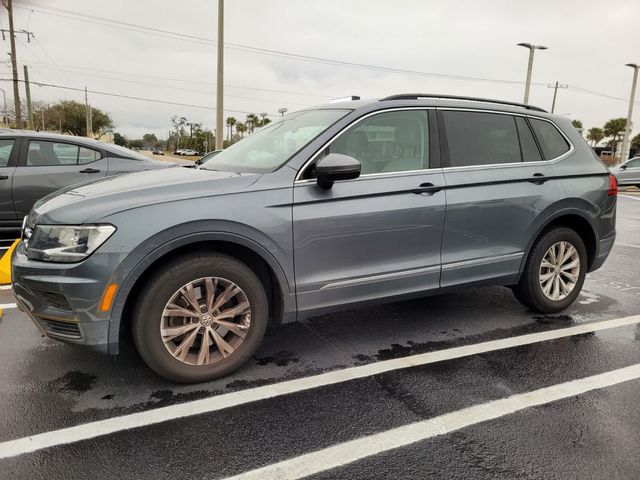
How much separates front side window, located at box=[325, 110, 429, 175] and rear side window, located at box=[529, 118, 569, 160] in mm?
1250

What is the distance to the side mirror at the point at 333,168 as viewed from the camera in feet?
9.78

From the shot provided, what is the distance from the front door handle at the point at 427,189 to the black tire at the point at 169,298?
1.32 m

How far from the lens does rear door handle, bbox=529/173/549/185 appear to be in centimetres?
403

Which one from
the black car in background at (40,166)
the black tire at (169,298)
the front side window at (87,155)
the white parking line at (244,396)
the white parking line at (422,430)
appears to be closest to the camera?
the white parking line at (422,430)

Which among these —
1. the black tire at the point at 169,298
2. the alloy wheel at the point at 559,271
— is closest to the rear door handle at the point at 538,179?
the alloy wheel at the point at 559,271

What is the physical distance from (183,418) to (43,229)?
1329 mm

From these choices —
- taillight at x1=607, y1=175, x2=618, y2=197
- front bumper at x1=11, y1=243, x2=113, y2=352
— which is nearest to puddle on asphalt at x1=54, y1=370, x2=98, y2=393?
front bumper at x1=11, y1=243, x2=113, y2=352

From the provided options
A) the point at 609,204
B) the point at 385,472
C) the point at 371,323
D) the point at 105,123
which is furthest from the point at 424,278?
the point at 105,123

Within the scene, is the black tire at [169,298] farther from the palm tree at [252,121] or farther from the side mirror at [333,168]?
the palm tree at [252,121]

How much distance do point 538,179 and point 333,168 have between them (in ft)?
6.77

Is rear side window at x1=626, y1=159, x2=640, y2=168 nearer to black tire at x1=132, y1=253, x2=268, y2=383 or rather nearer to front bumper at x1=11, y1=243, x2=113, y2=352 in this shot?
black tire at x1=132, y1=253, x2=268, y2=383

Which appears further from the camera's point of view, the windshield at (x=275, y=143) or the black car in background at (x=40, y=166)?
the black car in background at (x=40, y=166)

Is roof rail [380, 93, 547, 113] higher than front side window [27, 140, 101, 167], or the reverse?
roof rail [380, 93, 547, 113]

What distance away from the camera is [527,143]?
4172mm
